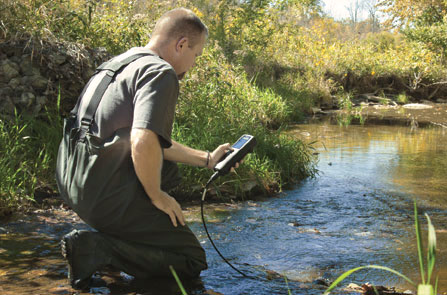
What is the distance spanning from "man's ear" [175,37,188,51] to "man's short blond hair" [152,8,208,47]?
0.02 metres

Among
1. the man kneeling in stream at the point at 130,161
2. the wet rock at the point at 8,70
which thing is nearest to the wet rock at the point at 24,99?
the wet rock at the point at 8,70

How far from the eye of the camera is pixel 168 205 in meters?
2.90

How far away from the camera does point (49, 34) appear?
6.18m

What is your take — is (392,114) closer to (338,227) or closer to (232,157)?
(338,227)

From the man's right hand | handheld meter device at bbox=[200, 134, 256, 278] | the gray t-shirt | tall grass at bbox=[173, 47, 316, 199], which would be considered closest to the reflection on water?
tall grass at bbox=[173, 47, 316, 199]

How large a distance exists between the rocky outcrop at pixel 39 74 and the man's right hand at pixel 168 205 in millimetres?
3235

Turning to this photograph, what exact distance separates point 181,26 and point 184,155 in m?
0.79

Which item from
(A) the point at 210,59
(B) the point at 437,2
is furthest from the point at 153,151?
(B) the point at 437,2

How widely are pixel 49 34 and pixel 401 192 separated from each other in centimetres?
466

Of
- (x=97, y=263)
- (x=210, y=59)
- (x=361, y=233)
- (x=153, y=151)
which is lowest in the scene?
(x=361, y=233)

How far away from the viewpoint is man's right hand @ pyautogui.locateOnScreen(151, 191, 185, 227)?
A: 283 cm

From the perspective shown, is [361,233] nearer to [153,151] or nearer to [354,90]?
[153,151]

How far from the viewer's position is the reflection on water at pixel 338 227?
3586 millimetres

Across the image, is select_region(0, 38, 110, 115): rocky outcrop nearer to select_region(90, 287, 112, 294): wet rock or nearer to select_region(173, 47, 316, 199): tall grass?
select_region(173, 47, 316, 199): tall grass
